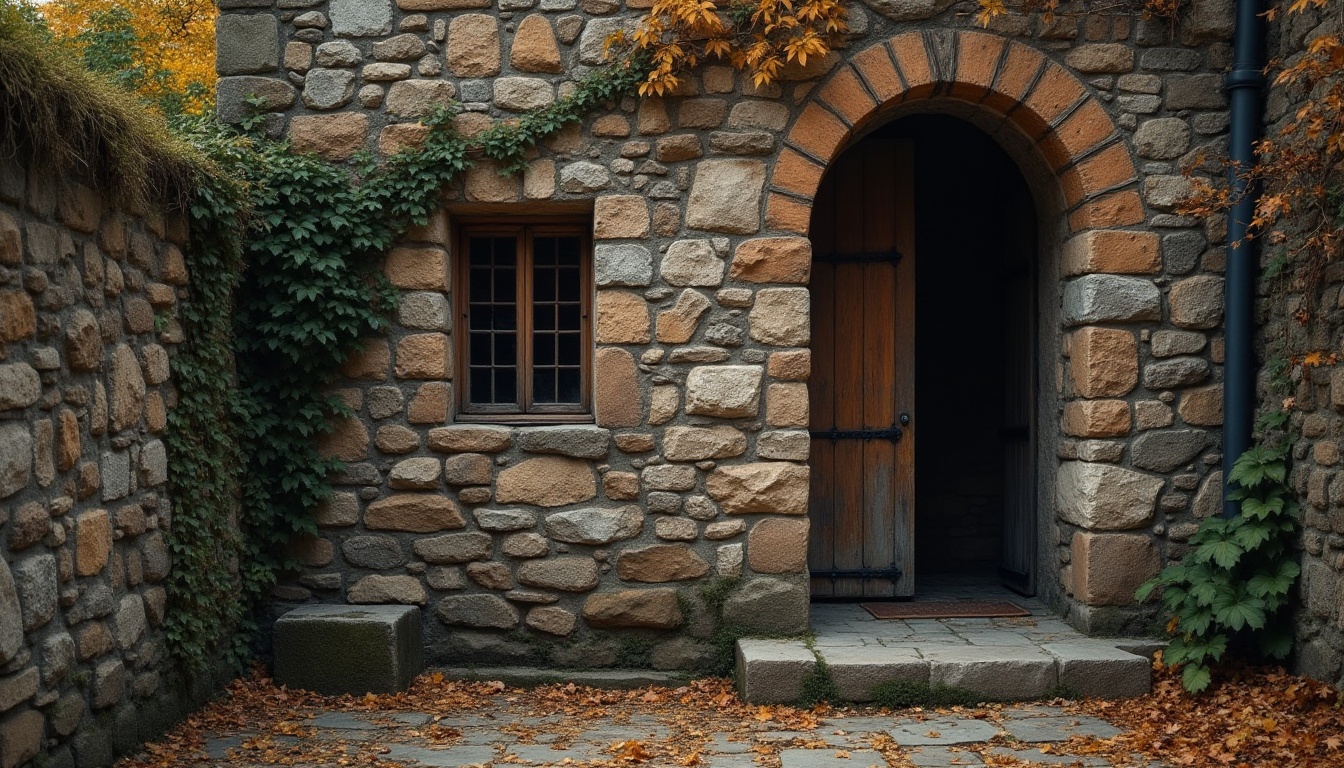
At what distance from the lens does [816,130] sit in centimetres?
549

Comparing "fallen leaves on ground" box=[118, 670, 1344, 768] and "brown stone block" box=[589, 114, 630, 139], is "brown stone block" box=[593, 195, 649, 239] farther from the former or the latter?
"fallen leaves on ground" box=[118, 670, 1344, 768]

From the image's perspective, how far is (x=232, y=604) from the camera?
17.0 feet

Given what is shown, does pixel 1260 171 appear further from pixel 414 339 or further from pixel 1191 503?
pixel 414 339

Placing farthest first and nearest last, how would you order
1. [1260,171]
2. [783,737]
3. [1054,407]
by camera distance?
[1054,407] < [1260,171] < [783,737]

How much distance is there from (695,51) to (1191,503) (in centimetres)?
322

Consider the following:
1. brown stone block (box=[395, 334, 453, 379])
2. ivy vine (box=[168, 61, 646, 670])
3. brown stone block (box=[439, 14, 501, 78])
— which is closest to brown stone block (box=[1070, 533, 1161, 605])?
ivy vine (box=[168, 61, 646, 670])

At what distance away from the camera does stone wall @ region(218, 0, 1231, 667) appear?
547 cm

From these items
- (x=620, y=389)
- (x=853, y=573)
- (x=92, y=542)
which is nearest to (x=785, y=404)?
(x=620, y=389)

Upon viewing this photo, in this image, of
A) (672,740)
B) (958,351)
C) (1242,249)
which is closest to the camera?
(672,740)

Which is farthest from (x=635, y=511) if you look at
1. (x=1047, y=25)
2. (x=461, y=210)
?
(x=1047, y=25)

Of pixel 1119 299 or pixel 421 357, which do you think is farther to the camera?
pixel 421 357

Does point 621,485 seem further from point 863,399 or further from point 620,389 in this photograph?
point 863,399

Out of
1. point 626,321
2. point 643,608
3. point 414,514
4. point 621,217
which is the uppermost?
point 621,217

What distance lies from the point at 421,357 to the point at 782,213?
1897 mm
